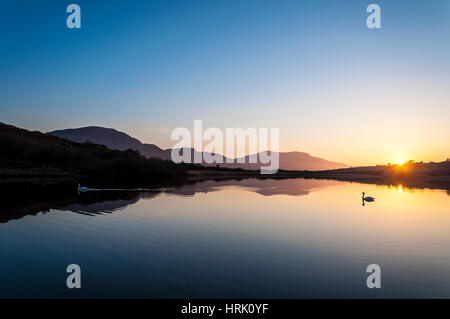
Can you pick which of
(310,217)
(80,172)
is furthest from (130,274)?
(80,172)

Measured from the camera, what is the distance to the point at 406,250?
14250 mm

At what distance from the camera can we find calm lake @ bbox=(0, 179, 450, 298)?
30.7 feet

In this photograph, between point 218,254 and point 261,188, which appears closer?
point 218,254

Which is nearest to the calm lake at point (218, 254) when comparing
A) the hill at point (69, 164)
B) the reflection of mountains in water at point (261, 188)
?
the reflection of mountains in water at point (261, 188)

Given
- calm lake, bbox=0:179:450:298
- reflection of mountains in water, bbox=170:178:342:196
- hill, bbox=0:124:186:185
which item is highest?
hill, bbox=0:124:186:185

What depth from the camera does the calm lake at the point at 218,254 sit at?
9367mm

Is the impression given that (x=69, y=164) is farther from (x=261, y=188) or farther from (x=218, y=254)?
(x=218, y=254)

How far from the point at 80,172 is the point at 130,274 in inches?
2870

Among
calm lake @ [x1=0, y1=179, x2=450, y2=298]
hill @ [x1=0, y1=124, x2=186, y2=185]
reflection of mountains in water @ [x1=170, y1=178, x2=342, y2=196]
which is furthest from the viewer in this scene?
hill @ [x1=0, y1=124, x2=186, y2=185]

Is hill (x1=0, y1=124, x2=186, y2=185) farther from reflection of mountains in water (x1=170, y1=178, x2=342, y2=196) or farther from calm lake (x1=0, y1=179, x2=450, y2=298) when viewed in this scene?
calm lake (x1=0, y1=179, x2=450, y2=298)

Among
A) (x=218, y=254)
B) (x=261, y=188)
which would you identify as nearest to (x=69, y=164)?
(x=261, y=188)

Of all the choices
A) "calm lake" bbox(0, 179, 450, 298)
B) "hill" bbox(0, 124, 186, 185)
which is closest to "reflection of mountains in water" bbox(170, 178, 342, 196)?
"hill" bbox(0, 124, 186, 185)

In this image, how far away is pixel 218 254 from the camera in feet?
42.3
